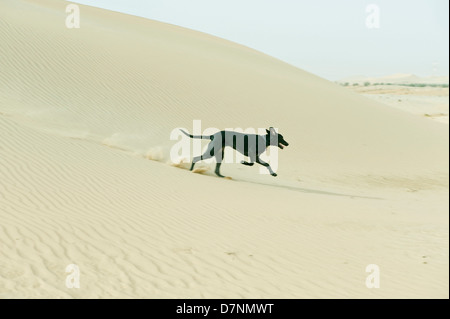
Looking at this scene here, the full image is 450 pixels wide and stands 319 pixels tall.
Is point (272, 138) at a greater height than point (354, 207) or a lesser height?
greater

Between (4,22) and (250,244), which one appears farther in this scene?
(4,22)

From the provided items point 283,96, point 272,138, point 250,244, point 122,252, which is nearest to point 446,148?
point 283,96

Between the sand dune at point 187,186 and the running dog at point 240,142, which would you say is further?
the running dog at point 240,142

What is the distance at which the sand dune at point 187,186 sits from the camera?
6.26 meters

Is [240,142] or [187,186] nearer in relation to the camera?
[187,186]

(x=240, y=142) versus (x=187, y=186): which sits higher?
(x=240, y=142)

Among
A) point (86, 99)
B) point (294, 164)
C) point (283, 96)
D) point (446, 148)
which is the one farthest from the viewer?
point (283, 96)

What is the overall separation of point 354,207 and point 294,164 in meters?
7.12

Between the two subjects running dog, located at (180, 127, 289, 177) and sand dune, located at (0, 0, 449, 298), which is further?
running dog, located at (180, 127, 289, 177)

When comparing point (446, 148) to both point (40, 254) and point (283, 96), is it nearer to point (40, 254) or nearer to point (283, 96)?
point (283, 96)

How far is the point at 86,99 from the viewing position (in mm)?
19859

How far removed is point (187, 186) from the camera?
1145cm

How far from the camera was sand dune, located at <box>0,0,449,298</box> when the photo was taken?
6.26 m
